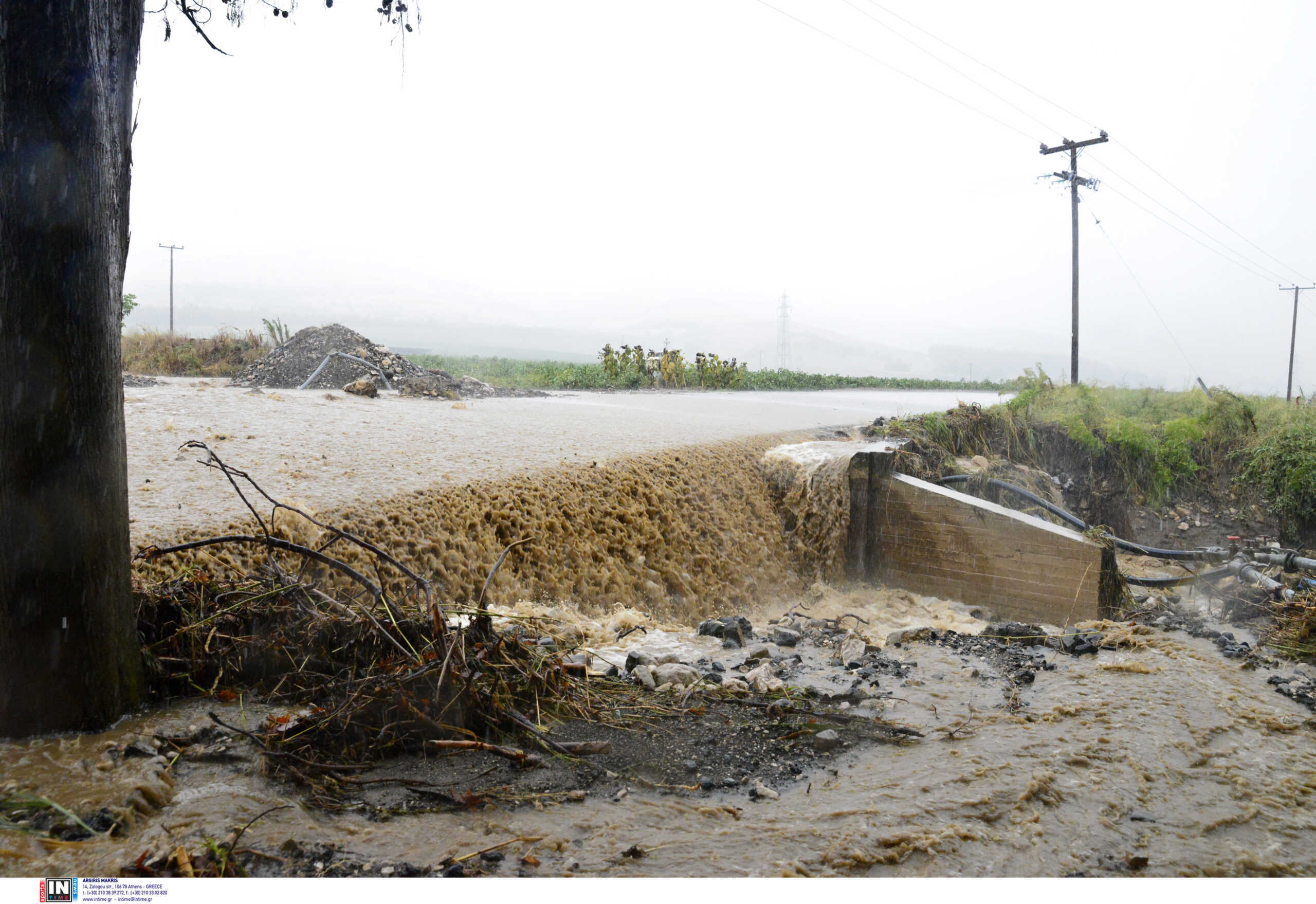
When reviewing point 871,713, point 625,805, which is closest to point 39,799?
point 625,805

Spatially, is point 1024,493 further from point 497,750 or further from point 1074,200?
point 1074,200

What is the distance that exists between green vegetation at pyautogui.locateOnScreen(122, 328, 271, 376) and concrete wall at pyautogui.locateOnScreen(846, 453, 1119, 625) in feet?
46.1

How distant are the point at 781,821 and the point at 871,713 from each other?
49.1 inches

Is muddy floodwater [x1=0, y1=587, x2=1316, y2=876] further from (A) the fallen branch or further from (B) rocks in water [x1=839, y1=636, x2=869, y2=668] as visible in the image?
(B) rocks in water [x1=839, y1=636, x2=869, y2=668]

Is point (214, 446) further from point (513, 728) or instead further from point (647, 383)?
point (647, 383)

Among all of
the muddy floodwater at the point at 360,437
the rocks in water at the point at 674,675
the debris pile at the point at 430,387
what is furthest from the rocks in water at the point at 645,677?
the debris pile at the point at 430,387

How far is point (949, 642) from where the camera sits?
5074 millimetres

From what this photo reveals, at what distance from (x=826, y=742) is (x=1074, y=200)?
20807 millimetres

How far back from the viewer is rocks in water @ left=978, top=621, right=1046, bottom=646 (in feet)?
16.8

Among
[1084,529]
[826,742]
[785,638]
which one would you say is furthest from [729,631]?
[1084,529]

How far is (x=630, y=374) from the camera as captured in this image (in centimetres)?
2011

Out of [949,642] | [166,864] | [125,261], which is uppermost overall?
[125,261]

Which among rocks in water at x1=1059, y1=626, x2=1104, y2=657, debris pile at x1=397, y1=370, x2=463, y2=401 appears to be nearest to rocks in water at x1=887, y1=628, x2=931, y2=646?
rocks in water at x1=1059, y1=626, x2=1104, y2=657

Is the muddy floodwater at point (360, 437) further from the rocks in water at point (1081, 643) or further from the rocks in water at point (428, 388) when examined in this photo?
the rocks in water at point (1081, 643)
